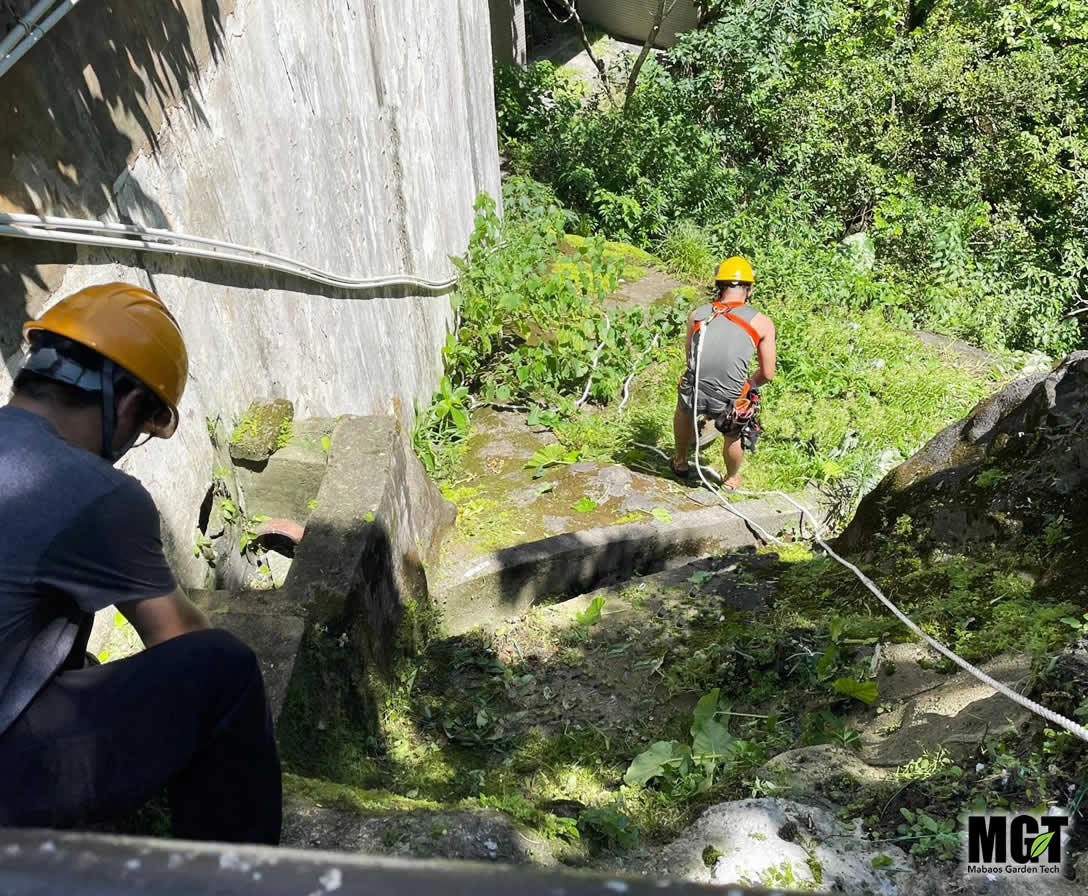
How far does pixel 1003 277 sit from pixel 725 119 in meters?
4.69

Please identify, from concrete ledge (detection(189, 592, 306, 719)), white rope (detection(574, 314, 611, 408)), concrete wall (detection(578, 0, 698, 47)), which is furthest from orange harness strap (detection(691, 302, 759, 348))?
concrete wall (detection(578, 0, 698, 47))

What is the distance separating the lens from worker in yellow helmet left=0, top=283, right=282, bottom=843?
163 cm

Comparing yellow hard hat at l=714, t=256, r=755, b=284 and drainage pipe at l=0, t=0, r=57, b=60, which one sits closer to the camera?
drainage pipe at l=0, t=0, r=57, b=60

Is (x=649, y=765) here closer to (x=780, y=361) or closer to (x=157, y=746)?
(x=157, y=746)

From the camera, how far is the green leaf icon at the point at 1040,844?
187cm

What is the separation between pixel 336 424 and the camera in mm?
4156

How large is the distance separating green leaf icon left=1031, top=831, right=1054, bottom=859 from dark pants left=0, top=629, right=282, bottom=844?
1726 millimetres

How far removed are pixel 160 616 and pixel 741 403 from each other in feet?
15.1

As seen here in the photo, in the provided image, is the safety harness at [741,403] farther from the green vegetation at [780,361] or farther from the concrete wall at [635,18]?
the concrete wall at [635,18]

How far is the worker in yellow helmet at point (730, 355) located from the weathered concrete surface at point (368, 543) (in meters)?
2.17

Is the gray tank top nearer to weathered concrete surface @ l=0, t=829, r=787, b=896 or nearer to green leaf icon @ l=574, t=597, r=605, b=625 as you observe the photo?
green leaf icon @ l=574, t=597, r=605, b=625

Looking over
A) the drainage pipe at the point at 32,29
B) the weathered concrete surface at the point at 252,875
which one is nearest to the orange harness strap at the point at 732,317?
the drainage pipe at the point at 32,29

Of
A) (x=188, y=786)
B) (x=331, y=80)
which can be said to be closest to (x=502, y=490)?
(x=331, y=80)

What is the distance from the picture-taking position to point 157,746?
5.81 feet
